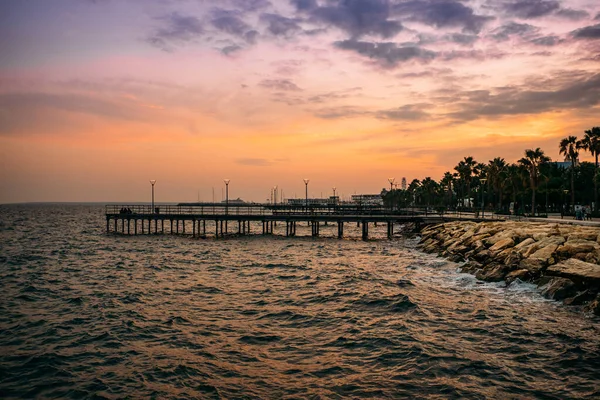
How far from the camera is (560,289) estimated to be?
18.1 meters

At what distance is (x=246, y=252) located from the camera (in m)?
39.0

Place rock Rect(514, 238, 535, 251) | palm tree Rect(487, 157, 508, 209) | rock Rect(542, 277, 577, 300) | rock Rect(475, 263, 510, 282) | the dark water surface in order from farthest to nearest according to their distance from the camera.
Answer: palm tree Rect(487, 157, 508, 209)
rock Rect(514, 238, 535, 251)
rock Rect(475, 263, 510, 282)
rock Rect(542, 277, 577, 300)
the dark water surface

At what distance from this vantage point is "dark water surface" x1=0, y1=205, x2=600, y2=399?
34.3ft

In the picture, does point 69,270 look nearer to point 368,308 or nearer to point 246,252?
point 246,252

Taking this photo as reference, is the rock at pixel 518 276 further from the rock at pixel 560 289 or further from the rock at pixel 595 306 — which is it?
the rock at pixel 595 306

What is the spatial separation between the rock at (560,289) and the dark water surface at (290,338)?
89 centimetres

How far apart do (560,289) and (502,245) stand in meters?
8.48

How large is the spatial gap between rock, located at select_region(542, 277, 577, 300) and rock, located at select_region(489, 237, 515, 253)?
7.60m

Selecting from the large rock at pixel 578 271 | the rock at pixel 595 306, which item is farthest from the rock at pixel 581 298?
the rock at pixel 595 306

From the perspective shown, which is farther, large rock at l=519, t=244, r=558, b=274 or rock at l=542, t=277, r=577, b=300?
large rock at l=519, t=244, r=558, b=274

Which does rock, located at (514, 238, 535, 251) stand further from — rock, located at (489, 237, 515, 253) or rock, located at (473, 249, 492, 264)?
rock, located at (473, 249, 492, 264)

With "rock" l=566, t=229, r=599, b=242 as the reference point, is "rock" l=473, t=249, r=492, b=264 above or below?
below

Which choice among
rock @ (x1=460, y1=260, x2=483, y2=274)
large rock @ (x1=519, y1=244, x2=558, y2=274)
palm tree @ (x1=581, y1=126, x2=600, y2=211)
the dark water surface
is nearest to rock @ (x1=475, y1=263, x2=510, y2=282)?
large rock @ (x1=519, y1=244, x2=558, y2=274)

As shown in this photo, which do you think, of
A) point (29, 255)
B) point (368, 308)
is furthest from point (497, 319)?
point (29, 255)
